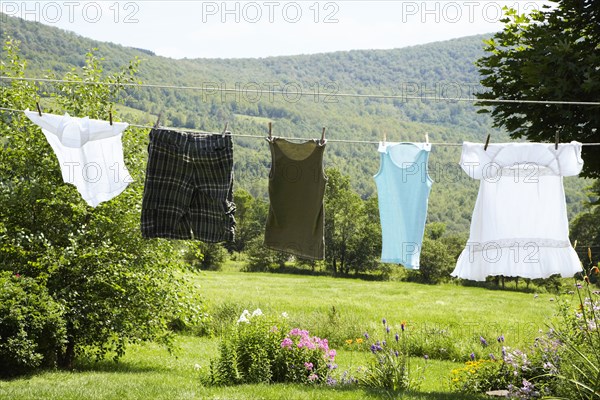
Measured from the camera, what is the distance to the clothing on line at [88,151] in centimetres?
677

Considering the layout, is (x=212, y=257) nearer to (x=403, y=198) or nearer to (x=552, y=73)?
(x=552, y=73)

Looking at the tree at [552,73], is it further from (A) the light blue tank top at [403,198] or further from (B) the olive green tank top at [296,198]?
(B) the olive green tank top at [296,198]

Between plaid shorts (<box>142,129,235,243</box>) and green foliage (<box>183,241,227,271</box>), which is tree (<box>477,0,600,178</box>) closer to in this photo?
plaid shorts (<box>142,129,235,243</box>)

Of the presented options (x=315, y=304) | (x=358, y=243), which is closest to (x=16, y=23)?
(x=358, y=243)

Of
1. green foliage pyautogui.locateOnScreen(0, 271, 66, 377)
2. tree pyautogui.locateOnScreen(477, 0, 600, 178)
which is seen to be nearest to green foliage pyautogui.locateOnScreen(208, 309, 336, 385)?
green foliage pyautogui.locateOnScreen(0, 271, 66, 377)

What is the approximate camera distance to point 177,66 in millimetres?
195375

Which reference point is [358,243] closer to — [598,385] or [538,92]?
[538,92]

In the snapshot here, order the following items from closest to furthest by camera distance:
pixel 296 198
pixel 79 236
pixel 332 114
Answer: pixel 296 198
pixel 79 236
pixel 332 114

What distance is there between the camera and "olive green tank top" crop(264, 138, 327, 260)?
6.71 meters

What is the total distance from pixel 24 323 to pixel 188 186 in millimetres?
5678

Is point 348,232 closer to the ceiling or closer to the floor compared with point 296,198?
closer to the floor

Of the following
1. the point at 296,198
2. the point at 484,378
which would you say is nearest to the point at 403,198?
the point at 296,198

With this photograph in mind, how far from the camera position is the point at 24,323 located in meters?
10.6

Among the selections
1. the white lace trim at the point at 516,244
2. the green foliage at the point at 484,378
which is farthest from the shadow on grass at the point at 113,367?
the white lace trim at the point at 516,244
